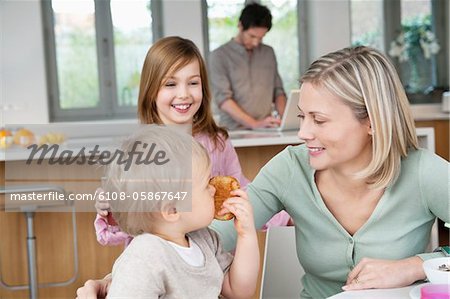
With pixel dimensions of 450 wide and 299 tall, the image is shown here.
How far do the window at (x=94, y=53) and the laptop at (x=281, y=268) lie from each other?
165 inches

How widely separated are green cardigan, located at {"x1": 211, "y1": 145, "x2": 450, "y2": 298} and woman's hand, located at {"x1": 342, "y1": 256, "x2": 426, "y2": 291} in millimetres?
136

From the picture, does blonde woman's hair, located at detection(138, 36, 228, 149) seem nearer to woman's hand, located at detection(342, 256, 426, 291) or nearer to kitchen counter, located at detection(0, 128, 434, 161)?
kitchen counter, located at detection(0, 128, 434, 161)

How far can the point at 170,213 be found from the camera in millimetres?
1244

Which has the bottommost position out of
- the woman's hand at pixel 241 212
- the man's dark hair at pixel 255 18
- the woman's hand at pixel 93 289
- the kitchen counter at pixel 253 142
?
the woman's hand at pixel 93 289

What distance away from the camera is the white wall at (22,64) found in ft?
18.2

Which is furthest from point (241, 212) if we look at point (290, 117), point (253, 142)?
point (290, 117)

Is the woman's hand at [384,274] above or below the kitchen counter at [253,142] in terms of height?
below

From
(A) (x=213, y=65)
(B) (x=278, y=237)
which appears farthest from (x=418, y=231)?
(A) (x=213, y=65)

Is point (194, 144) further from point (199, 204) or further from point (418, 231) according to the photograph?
point (418, 231)

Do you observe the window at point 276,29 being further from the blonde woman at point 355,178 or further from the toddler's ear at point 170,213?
the toddler's ear at point 170,213

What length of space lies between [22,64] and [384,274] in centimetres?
470

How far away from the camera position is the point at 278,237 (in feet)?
6.61

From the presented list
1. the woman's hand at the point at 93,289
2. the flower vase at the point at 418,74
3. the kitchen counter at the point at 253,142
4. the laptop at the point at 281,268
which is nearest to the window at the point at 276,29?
the flower vase at the point at 418,74

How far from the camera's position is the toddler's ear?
124cm
